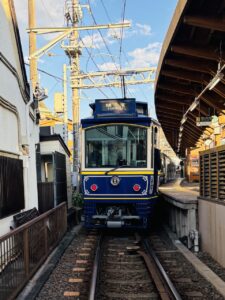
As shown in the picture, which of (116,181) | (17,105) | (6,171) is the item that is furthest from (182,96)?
(6,171)

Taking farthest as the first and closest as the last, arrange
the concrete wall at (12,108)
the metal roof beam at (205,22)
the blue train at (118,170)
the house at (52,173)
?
1. the house at (52,173)
2. the blue train at (118,170)
3. the concrete wall at (12,108)
4. the metal roof beam at (205,22)

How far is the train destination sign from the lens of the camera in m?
12.6

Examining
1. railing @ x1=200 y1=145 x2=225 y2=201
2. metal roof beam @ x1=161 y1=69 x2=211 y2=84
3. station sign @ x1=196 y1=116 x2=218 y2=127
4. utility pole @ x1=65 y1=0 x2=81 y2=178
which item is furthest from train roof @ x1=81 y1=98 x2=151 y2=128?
utility pole @ x1=65 y1=0 x2=81 y2=178

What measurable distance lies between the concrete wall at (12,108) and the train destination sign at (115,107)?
2813 millimetres

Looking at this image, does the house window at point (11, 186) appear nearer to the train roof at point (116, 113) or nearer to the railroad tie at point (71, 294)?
the railroad tie at point (71, 294)

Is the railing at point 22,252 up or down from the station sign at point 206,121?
down

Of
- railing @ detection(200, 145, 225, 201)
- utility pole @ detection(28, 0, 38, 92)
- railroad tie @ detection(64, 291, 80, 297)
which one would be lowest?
railroad tie @ detection(64, 291, 80, 297)

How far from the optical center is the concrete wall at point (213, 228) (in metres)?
7.83

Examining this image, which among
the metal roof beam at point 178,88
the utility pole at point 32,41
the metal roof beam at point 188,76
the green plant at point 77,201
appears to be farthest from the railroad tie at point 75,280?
the green plant at point 77,201

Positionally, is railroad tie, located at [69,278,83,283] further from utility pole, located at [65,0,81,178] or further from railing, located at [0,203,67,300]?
utility pole, located at [65,0,81,178]

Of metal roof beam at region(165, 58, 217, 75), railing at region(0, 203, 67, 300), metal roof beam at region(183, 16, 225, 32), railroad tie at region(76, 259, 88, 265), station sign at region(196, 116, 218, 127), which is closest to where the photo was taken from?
railing at region(0, 203, 67, 300)

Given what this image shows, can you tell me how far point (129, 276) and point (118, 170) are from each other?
4438mm

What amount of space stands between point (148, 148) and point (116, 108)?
73.0 inches

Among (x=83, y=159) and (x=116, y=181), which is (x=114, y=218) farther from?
(x=83, y=159)
